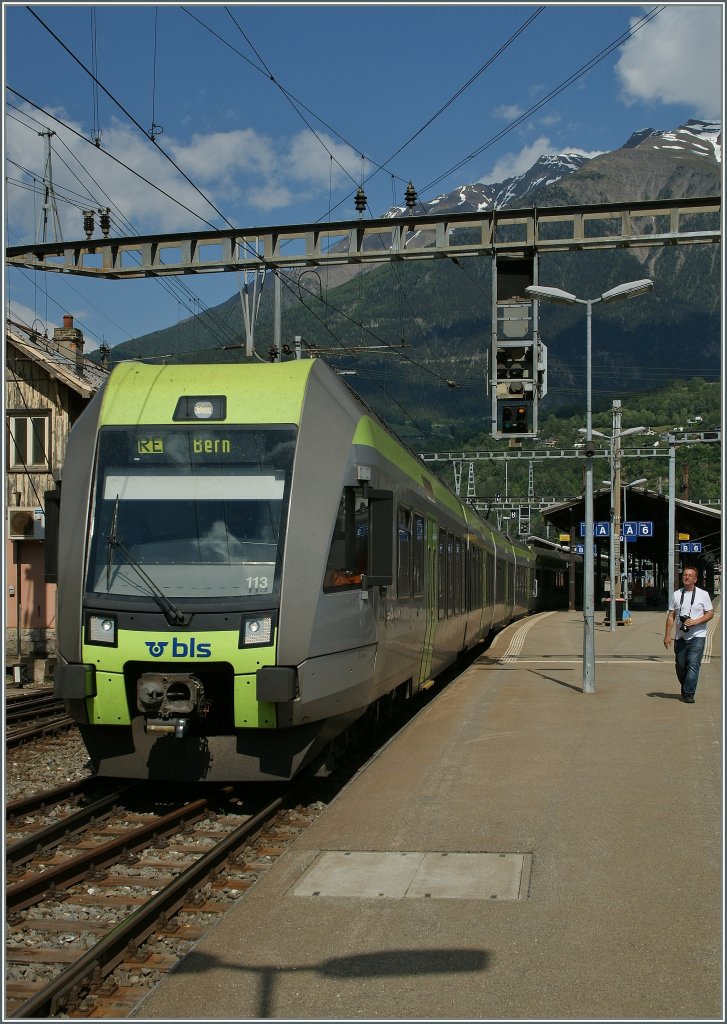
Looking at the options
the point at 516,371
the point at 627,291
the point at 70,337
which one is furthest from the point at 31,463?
the point at 627,291

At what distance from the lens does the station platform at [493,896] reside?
190 inches

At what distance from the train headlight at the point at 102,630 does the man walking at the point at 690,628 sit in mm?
7544

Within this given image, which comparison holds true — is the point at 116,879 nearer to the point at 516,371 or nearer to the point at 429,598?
the point at 429,598

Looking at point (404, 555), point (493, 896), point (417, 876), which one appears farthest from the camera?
point (404, 555)

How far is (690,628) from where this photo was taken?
13883 millimetres

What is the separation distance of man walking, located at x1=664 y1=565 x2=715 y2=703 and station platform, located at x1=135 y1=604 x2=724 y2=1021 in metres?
2.54

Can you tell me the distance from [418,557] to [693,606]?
3456mm

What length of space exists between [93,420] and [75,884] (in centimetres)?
391

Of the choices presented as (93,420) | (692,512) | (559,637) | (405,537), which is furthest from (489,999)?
(692,512)

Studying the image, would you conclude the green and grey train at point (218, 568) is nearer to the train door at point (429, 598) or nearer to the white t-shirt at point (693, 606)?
the train door at point (429, 598)

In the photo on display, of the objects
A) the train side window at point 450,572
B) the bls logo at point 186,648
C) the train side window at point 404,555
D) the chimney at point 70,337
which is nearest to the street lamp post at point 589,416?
the train side window at point 450,572

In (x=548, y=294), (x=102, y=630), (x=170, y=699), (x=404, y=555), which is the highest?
(x=548, y=294)

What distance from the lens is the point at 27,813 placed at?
30.9ft

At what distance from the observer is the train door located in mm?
14266
